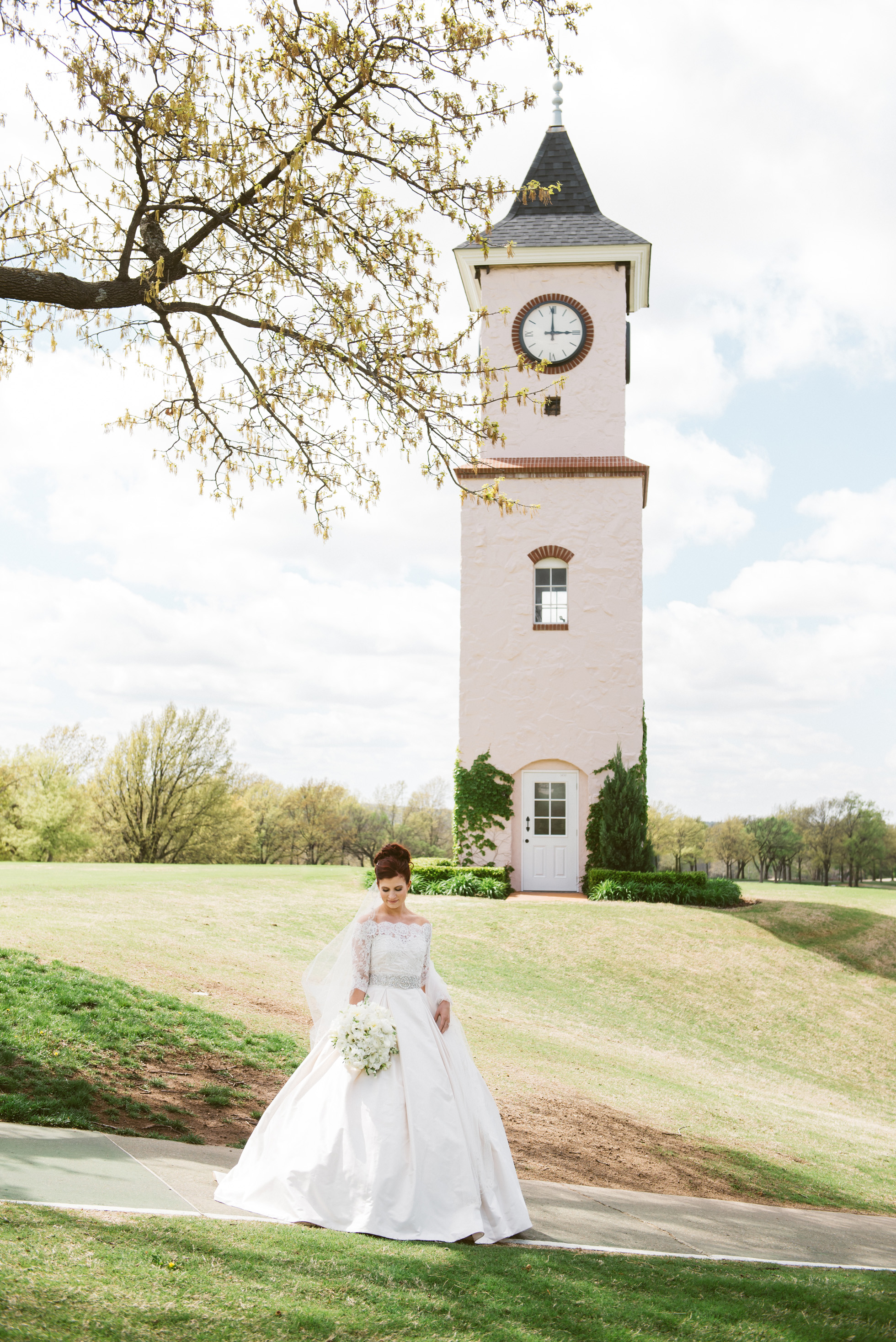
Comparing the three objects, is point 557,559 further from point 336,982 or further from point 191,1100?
point 336,982

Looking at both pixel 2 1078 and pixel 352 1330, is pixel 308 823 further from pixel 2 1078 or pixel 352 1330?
pixel 352 1330

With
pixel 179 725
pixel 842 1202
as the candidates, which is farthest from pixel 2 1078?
pixel 179 725

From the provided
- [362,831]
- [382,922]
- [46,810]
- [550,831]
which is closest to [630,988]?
[550,831]

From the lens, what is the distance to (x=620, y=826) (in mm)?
23562

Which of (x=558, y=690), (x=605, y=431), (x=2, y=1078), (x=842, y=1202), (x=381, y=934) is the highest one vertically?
(x=605, y=431)

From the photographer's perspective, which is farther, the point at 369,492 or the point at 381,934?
the point at 369,492

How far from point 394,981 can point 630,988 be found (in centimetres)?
1133

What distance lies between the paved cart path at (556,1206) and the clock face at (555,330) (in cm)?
2213

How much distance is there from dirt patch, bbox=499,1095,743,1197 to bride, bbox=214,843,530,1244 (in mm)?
2134

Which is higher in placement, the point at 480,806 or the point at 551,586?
the point at 551,586

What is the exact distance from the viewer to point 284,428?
34.4 ft


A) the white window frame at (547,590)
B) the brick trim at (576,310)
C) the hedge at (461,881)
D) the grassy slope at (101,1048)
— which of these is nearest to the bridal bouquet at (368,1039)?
the grassy slope at (101,1048)

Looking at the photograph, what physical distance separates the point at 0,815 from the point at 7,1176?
46154 mm

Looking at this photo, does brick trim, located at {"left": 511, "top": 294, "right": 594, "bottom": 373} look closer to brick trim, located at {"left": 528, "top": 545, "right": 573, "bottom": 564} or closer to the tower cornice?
the tower cornice
